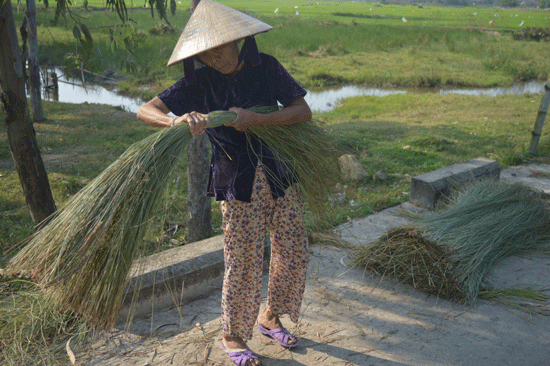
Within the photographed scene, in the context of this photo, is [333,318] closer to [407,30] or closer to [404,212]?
[404,212]

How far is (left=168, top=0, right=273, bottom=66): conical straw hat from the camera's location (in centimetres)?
170

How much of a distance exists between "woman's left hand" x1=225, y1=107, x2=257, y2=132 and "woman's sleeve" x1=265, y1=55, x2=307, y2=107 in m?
0.20

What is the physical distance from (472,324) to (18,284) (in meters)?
2.43

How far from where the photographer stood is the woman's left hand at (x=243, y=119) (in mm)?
1736

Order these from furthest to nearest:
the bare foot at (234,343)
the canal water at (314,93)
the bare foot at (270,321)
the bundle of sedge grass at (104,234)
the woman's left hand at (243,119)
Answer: the canal water at (314,93)
the bare foot at (270,321)
the bare foot at (234,343)
the woman's left hand at (243,119)
the bundle of sedge grass at (104,234)

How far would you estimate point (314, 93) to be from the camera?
1183 centimetres

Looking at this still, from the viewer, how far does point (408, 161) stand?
16.4ft

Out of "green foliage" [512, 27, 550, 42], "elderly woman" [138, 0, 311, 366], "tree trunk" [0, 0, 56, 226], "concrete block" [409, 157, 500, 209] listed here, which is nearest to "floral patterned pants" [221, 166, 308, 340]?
"elderly woman" [138, 0, 311, 366]

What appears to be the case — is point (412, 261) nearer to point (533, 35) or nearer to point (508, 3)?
point (533, 35)

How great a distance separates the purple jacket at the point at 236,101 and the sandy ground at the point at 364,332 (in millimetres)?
611

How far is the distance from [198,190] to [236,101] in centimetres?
125

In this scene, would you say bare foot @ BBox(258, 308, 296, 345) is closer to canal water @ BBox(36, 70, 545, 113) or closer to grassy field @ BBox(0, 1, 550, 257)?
grassy field @ BBox(0, 1, 550, 257)

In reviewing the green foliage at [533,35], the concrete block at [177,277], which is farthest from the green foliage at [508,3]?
the concrete block at [177,277]

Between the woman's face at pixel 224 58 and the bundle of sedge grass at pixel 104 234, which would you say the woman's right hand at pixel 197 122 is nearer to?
the bundle of sedge grass at pixel 104 234
